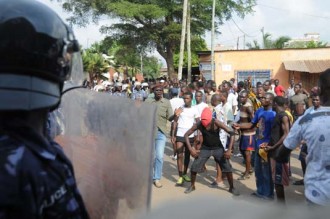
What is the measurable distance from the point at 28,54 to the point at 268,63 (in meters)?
23.5

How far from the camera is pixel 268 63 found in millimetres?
23859

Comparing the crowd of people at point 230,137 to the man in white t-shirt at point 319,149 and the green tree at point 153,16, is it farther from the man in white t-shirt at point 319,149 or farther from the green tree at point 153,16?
the green tree at point 153,16

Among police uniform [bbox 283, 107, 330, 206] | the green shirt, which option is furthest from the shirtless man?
police uniform [bbox 283, 107, 330, 206]

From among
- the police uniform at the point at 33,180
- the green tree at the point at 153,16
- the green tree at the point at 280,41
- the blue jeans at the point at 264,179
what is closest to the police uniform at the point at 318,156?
the police uniform at the point at 33,180

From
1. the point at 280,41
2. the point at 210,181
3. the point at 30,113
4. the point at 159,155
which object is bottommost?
the point at 210,181

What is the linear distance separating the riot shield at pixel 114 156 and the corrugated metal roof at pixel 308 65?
70.2 ft

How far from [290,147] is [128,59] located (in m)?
30.7

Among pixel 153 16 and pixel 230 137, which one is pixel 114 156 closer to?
pixel 230 137

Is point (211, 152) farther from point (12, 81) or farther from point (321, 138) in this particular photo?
point (12, 81)

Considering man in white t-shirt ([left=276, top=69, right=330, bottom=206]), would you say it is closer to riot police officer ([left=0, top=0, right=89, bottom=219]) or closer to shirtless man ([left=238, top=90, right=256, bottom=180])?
riot police officer ([left=0, top=0, right=89, bottom=219])

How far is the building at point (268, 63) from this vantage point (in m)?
23.4

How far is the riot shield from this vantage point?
4.79 ft

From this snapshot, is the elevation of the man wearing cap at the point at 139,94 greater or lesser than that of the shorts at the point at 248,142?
greater

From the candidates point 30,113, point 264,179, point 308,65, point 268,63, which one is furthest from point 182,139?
point 268,63
